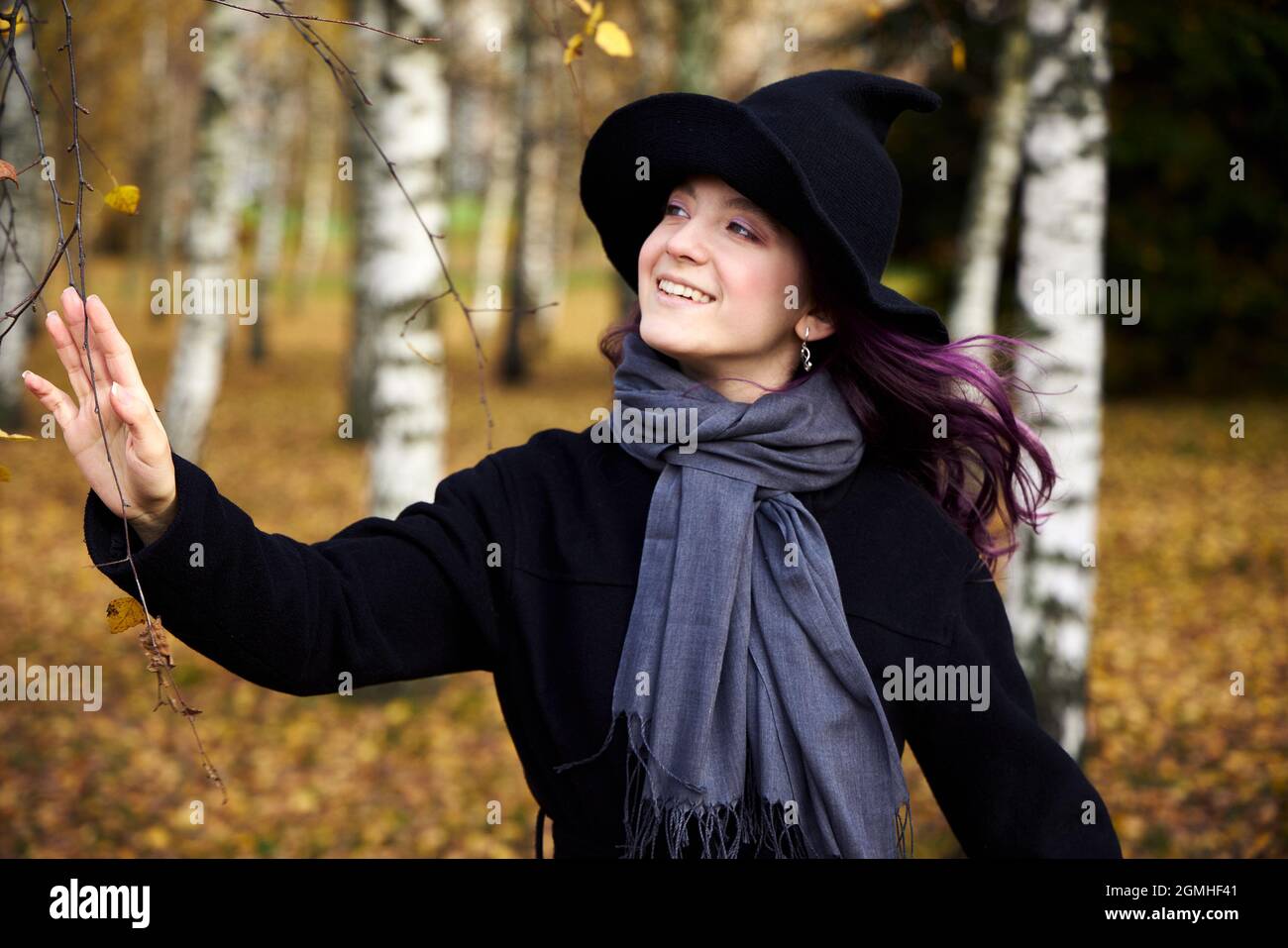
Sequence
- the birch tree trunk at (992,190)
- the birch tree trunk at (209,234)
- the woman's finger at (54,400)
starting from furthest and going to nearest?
1. the birch tree trunk at (209,234)
2. the birch tree trunk at (992,190)
3. the woman's finger at (54,400)

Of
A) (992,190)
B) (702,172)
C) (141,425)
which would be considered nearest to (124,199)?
(141,425)

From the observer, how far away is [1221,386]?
15383mm

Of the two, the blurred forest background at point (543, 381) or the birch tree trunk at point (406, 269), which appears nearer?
the blurred forest background at point (543, 381)

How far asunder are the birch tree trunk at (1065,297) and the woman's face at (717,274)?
269cm

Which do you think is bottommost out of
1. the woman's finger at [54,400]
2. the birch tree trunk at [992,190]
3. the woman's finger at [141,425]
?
the woman's finger at [141,425]

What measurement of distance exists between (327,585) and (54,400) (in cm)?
51

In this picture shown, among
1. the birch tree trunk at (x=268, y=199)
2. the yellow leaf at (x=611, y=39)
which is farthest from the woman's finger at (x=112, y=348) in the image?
the birch tree trunk at (x=268, y=199)

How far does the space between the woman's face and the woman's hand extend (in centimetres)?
89

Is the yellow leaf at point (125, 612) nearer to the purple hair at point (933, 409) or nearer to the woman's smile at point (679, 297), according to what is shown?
the woman's smile at point (679, 297)

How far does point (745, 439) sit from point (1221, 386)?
49.2 ft

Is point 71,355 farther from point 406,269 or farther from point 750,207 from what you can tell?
point 406,269

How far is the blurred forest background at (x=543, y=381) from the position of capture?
5.00m

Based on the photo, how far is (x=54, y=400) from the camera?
1710 mm
